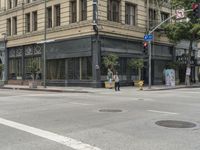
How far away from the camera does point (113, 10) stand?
34.0 meters

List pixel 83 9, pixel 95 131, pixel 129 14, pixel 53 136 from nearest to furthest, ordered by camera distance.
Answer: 1. pixel 53 136
2. pixel 95 131
3. pixel 83 9
4. pixel 129 14

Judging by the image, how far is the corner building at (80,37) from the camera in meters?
32.1

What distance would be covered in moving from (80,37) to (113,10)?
4.63 meters

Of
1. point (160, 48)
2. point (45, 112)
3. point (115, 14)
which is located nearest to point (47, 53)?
point (115, 14)

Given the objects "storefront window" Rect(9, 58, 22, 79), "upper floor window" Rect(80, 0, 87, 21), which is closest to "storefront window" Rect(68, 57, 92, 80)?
"upper floor window" Rect(80, 0, 87, 21)

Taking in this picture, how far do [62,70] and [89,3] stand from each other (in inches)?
320

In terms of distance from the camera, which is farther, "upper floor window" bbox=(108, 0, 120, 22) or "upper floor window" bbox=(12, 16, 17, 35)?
"upper floor window" bbox=(12, 16, 17, 35)

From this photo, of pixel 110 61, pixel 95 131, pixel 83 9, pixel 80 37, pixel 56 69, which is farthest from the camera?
pixel 56 69

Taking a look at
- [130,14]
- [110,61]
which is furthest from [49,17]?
[110,61]

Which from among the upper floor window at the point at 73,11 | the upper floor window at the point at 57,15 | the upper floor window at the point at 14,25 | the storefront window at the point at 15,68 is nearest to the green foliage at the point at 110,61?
the upper floor window at the point at 73,11

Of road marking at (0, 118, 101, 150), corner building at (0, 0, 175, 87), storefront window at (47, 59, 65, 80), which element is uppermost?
corner building at (0, 0, 175, 87)

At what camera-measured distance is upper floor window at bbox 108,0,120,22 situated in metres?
33.6

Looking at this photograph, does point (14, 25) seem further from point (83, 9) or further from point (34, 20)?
point (83, 9)

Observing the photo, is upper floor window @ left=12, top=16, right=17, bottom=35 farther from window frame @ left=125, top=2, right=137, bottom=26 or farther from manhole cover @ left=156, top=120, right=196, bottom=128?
manhole cover @ left=156, top=120, right=196, bottom=128
